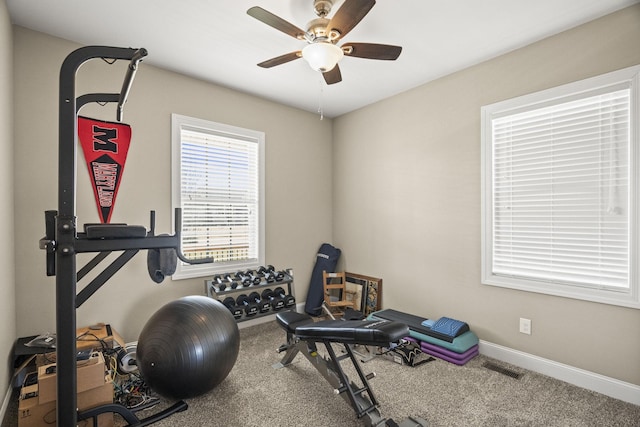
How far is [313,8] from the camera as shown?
219cm

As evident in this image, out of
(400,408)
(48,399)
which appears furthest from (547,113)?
(48,399)

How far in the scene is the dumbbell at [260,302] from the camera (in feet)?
11.2

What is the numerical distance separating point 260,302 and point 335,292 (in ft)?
4.08

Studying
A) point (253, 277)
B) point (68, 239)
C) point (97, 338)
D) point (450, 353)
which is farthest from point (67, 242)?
point (450, 353)

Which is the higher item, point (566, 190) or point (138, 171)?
point (138, 171)

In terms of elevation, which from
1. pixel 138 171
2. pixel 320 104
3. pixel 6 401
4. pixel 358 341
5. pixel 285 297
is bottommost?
pixel 6 401

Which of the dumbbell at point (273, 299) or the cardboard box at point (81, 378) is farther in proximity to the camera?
the dumbbell at point (273, 299)

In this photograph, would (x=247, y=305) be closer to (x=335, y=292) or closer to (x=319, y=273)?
(x=319, y=273)

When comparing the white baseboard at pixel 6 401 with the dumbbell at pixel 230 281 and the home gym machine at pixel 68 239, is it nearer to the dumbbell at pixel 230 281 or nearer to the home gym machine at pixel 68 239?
the home gym machine at pixel 68 239

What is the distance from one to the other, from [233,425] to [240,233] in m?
2.12

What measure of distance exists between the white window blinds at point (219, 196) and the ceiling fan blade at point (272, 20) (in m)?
1.79

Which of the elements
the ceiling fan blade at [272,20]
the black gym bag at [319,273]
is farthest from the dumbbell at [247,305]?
the ceiling fan blade at [272,20]

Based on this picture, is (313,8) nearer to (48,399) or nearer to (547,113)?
(547,113)

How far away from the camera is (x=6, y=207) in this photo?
212 cm
